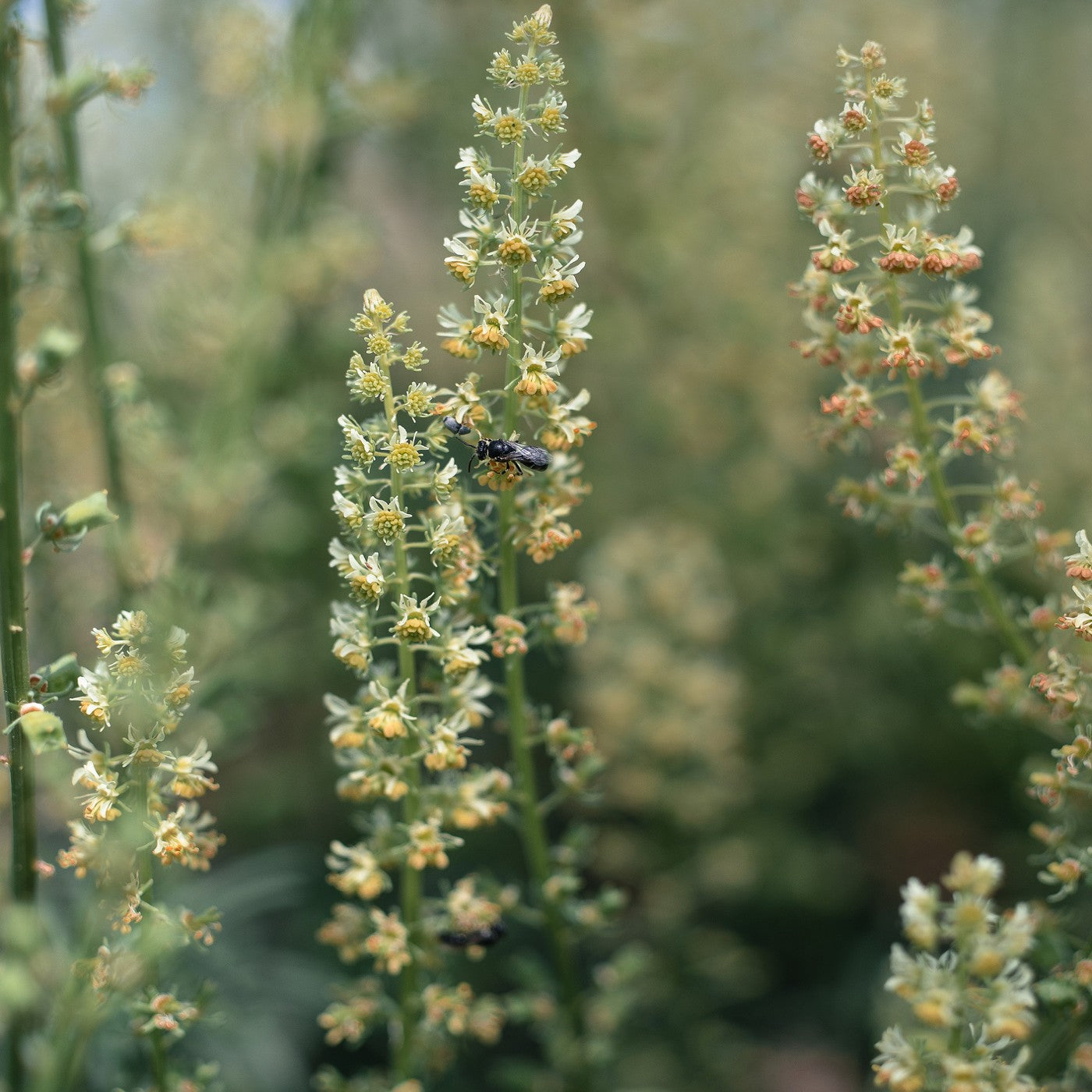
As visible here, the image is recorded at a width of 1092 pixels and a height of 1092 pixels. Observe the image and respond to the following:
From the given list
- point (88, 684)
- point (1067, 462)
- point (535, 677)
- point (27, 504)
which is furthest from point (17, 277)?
point (1067, 462)

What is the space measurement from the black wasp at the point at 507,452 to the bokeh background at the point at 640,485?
1106 millimetres

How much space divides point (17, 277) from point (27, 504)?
7.09 feet

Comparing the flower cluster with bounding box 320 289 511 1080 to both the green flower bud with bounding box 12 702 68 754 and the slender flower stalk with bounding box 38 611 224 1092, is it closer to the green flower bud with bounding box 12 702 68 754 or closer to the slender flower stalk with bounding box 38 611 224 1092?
the slender flower stalk with bounding box 38 611 224 1092

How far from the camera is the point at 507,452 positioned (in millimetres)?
1844

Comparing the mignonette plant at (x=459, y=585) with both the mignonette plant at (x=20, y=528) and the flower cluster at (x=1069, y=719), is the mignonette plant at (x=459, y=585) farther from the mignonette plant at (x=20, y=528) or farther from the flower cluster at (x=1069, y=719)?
the flower cluster at (x=1069, y=719)

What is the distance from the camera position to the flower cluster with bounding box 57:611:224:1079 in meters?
1.67

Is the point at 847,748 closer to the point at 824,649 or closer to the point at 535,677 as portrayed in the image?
the point at 824,649

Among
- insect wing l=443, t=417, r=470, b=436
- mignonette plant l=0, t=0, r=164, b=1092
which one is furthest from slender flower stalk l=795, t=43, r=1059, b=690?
mignonette plant l=0, t=0, r=164, b=1092

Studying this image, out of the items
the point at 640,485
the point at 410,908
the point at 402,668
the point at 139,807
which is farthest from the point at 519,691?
the point at 640,485

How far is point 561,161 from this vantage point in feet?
5.63

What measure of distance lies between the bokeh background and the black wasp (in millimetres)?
1106

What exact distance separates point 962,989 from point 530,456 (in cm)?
103

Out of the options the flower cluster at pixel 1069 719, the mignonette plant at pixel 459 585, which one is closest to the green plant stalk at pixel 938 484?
the flower cluster at pixel 1069 719

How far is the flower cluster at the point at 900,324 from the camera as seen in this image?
73.4 inches
